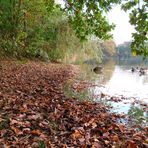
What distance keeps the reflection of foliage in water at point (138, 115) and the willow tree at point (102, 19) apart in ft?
5.21

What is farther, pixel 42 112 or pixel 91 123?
pixel 42 112

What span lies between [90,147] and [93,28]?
6.61 metres

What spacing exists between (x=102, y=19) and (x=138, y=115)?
12.6 feet

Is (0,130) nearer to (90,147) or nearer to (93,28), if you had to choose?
(90,147)

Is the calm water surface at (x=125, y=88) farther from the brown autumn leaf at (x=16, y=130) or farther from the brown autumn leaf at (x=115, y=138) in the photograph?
the brown autumn leaf at (x=16, y=130)

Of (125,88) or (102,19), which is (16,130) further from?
(125,88)

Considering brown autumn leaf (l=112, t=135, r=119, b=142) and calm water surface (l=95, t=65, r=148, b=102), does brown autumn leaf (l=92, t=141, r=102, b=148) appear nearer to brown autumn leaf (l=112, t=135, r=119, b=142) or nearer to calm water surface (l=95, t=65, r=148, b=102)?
brown autumn leaf (l=112, t=135, r=119, b=142)

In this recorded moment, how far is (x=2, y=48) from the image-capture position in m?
21.0

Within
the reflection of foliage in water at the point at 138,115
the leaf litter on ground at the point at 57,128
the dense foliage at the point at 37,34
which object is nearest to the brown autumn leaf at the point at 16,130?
the leaf litter on ground at the point at 57,128

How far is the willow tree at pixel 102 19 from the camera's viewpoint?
7.56 meters

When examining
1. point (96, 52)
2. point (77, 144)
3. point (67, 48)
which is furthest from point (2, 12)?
point (77, 144)

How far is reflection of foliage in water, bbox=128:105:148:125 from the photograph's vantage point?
7.18 meters

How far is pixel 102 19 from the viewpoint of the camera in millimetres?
10250

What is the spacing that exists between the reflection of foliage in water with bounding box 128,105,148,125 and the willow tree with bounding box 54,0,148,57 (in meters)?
1.59
